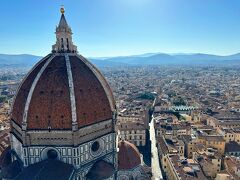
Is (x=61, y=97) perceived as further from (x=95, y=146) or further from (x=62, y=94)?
(x=95, y=146)

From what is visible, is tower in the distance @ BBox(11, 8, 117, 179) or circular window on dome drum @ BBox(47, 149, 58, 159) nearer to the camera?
tower in the distance @ BBox(11, 8, 117, 179)

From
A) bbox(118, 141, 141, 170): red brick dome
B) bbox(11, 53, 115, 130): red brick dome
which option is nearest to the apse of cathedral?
bbox(11, 53, 115, 130): red brick dome

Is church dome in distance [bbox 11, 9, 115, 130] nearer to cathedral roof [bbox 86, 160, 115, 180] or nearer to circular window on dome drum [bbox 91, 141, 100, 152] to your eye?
circular window on dome drum [bbox 91, 141, 100, 152]

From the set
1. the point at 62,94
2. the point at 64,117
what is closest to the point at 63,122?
the point at 64,117

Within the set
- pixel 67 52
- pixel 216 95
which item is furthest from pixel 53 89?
pixel 216 95

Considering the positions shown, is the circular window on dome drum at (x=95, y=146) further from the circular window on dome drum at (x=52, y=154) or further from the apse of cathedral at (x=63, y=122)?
the circular window on dome drum at (x=52, y=154)

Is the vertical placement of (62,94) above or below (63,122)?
above

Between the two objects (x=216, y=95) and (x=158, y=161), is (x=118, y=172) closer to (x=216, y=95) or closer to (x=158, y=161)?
(x=158, y=161)

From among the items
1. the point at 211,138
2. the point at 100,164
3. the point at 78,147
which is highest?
the point at 78,147
